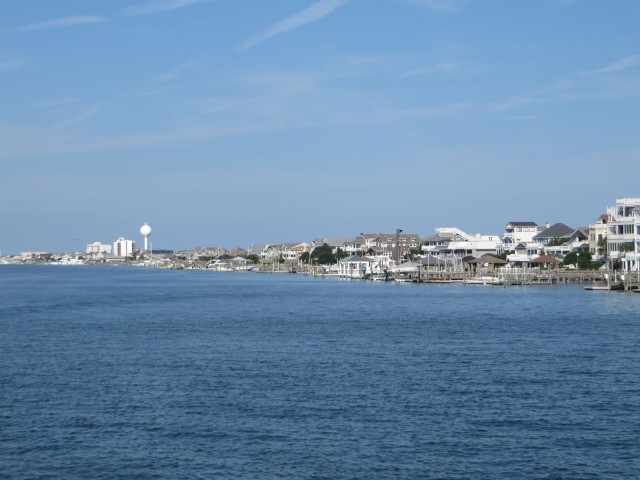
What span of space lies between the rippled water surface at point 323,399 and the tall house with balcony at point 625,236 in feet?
94.8

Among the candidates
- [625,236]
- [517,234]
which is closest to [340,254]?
[517,234]

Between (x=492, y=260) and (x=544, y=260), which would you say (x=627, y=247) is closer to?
(x=544, y=260)

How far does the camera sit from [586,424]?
1970cm

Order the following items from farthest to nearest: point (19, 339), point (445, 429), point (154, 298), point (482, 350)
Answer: point (154, 298) → point (19, 339) → point (482, 350) → point (445, 429)

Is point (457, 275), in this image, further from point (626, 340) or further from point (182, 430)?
point (182, 430)

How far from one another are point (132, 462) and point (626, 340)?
22.3m

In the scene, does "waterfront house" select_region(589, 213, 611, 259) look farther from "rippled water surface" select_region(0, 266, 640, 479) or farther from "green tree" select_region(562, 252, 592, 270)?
"rippled water surface" select_region(0, 266, 640, 479)

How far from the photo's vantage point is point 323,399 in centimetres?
2248

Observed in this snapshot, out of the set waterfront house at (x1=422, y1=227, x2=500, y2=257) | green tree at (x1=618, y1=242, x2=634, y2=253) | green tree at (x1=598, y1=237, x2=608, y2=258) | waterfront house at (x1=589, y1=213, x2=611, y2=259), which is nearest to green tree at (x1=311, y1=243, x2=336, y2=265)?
waterfront house at (x1=422, y1=227, x2=500, y2=257)

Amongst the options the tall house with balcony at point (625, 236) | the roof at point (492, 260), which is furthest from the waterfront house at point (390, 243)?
the tall house with balcony at point (625, 236)

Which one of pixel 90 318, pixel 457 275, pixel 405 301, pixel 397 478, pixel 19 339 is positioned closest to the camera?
pixel 397 478

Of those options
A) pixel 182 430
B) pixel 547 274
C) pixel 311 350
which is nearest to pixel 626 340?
pixel 311 350

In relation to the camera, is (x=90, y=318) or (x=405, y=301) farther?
(x=405, y=301)

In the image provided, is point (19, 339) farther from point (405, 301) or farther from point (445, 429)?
point (405, 301)
